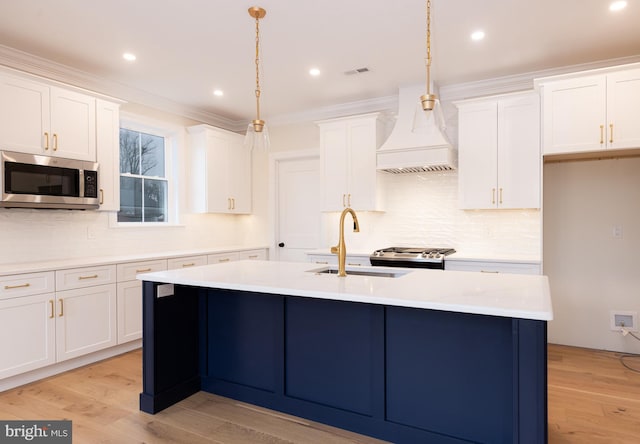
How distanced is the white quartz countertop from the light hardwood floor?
2.82ft

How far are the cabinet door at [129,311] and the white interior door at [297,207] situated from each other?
6.84 ft

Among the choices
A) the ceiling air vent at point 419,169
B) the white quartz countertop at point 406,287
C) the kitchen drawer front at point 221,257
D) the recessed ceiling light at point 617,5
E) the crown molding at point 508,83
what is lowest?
the kitchen drawer front at point 221,257

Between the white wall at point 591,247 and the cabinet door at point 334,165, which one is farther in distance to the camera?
the cabinet door at point 334,165

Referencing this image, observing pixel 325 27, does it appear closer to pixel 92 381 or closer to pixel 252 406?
pixel 252 406

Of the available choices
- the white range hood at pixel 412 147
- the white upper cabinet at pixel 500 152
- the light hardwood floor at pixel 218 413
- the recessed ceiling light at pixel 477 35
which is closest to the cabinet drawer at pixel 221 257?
the light hardwood floor at pixel 218 413

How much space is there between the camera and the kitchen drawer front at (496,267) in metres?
3.62

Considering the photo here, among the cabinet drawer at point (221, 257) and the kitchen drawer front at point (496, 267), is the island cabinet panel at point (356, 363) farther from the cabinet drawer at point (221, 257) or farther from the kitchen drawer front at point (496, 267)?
the kitchen drawer front at point (496, 267)

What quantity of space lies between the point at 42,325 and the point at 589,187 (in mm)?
4819

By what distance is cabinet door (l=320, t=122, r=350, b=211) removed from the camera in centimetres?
464

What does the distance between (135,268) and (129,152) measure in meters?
1.41

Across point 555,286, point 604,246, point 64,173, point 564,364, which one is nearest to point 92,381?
point 64,173

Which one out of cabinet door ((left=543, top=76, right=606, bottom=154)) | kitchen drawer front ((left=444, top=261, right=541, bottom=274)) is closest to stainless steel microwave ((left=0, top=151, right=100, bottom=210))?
kitchen drawer front ((left=444, top=261, right=541, bottom=274))

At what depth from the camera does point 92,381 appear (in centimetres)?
317

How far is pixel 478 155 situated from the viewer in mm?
3961
